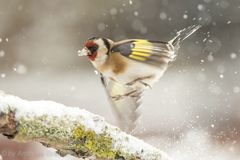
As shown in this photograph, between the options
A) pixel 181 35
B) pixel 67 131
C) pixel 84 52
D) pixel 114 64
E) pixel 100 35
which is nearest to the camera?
pixel 67 131

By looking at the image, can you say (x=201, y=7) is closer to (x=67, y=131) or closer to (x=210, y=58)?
(x=210, y=58)

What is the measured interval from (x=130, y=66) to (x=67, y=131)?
51 centimetres

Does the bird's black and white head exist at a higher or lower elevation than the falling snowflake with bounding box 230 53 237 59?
lower

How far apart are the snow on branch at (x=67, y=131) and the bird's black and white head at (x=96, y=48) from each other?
0.33m

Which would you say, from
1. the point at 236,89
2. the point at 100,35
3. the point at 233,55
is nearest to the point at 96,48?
the point at 236,89

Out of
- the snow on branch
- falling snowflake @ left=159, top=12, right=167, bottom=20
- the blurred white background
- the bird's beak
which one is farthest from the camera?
falling snowflake @ left=159, top=12, right=167, bottom=20

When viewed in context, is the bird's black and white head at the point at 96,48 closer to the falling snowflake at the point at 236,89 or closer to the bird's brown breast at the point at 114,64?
the bird's brown breast at the point at 114,64

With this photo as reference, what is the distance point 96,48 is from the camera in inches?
59.1

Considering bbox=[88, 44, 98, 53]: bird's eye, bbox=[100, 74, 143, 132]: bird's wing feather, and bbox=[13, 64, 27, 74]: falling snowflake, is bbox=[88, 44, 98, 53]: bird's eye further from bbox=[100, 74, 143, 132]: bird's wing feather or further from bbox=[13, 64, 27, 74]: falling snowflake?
bbox=[13, 64, 27, 74]: falling snowflake

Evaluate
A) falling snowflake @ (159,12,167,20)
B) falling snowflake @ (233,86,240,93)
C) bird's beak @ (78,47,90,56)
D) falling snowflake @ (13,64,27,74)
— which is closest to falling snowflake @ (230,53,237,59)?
falling snowflake @ (159,12,167,20)

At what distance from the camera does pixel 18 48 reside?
7.34m

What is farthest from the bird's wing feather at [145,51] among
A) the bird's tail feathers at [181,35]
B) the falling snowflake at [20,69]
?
the falling snowflake at [20,69]

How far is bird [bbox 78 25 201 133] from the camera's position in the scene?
1541mm

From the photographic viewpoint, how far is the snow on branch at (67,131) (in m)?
1.06
